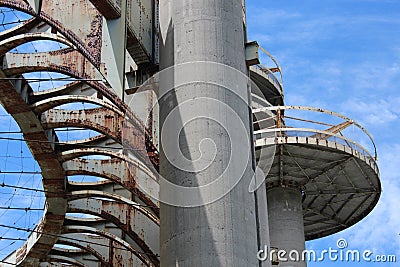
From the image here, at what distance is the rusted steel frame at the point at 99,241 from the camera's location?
31906 mm

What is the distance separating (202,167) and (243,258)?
2.24 meters

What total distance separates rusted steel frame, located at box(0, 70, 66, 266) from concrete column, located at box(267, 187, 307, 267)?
828cm

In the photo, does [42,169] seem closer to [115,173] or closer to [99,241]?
[115,173]

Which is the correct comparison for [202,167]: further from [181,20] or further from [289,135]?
[289,135]

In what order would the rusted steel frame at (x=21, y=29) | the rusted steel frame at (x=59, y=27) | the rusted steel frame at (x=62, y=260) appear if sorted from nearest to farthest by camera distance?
the rusted steel frame at (x=59, y=27)
the rusted steel frame at (x=21, y=29)
the rusted steel frame at (x=62, y=260)

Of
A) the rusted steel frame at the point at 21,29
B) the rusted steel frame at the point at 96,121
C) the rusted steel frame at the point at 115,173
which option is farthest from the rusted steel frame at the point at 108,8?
the rusted steel frame at the point at 115,173

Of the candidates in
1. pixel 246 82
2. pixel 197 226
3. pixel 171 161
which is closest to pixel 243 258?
pixel 197 226

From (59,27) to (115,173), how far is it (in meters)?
9.25

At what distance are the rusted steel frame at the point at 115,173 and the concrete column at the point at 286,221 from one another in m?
4.60

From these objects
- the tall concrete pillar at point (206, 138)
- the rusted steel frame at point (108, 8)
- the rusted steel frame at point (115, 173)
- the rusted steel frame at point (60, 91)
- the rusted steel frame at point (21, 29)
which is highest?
the rusted steel frame at point (21, 29)

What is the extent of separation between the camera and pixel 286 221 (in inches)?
1110

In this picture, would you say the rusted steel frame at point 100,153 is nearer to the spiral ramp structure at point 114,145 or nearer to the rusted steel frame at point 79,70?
the spiral ramp structure at point 114,145

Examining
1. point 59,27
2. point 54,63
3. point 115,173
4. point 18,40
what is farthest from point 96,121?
point 59,27

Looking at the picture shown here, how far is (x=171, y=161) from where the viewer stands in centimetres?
1755
